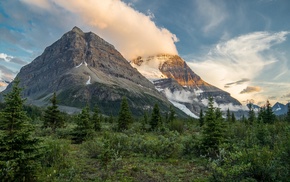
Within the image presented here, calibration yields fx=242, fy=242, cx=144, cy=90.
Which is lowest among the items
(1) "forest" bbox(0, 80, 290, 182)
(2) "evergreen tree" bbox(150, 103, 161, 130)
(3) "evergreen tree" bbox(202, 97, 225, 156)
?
(1) "forest" bbox(0, 80, 290, 182)

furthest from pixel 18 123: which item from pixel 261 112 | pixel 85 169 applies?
pixel 261 112

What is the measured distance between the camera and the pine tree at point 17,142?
37.1ft

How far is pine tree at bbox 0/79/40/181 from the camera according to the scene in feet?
37.1

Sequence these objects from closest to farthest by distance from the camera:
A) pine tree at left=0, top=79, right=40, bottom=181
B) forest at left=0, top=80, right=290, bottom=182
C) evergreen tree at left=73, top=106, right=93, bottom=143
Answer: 1. forest at left=0, top=80, right=290, bottom=182
2. pine tree at left=0, top=79, right=40, bottom=181
3. evergreen tree at left=73, top=106, right=93, bottom=143

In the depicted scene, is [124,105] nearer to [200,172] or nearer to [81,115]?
[81,115]

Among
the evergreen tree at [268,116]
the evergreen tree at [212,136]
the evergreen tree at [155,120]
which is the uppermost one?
the evergreen tree at [268,116]

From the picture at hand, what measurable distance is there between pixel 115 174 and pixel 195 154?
9163mm

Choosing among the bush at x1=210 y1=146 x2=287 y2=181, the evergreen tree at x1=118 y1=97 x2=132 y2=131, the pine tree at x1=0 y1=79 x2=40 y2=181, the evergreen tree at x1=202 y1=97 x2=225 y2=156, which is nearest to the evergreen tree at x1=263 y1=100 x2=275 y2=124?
the evergreen tree at x1=118 y1=97 x2=132 y2=131

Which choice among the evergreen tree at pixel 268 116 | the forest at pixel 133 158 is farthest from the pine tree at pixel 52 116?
the evergreen tree at pixel 268 116

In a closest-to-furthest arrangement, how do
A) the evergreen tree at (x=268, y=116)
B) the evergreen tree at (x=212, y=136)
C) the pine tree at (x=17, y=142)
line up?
the pine tree at (x=17, y=142) < the evergreen tree at (x=212, y=136) < the evergreen tree at (x=268, y=116)

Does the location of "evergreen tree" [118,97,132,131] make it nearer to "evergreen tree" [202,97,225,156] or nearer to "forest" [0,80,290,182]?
"forest" [0,80,290,182]

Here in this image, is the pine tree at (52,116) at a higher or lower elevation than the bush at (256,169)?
higher

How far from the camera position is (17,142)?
12062 mm

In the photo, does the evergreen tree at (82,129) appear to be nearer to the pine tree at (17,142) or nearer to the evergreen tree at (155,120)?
the pine tree at (17,142)
